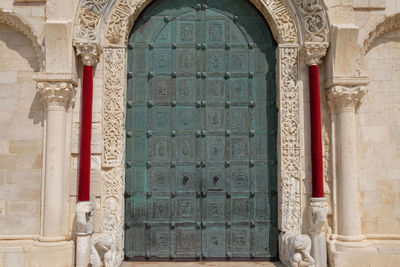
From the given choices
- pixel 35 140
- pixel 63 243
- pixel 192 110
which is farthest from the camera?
pixel 192 110

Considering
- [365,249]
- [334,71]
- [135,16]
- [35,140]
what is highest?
[135,16]

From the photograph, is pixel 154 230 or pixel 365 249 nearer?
pixel 365 249

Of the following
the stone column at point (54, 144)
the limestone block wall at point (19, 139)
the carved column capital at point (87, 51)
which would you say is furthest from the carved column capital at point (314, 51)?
the limestone block wall at point (19, 139)

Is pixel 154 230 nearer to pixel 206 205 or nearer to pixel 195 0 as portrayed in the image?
pixel 206 205

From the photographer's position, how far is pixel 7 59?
5785 mm

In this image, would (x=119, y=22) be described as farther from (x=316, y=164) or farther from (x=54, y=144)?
(x=316, y=164)

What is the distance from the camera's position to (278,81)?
5914 mm

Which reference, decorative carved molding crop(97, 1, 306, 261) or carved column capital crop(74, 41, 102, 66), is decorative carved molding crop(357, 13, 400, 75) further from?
carved column capital crop(74, 41, 102, 66)

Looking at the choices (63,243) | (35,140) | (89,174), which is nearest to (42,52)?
(35,140)

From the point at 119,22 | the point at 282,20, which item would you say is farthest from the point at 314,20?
the point at 119,22

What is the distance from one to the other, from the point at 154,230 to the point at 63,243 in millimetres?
1331

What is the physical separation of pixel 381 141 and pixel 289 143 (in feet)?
4.58

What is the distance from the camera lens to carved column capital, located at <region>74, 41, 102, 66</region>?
553 centimetres

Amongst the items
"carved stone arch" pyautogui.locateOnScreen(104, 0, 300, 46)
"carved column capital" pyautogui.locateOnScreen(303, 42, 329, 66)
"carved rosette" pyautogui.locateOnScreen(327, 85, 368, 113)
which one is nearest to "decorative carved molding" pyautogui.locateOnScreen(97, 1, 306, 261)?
"carved stone arch" pyautogui.locateOnScreen(104, 0, 300, 46)
